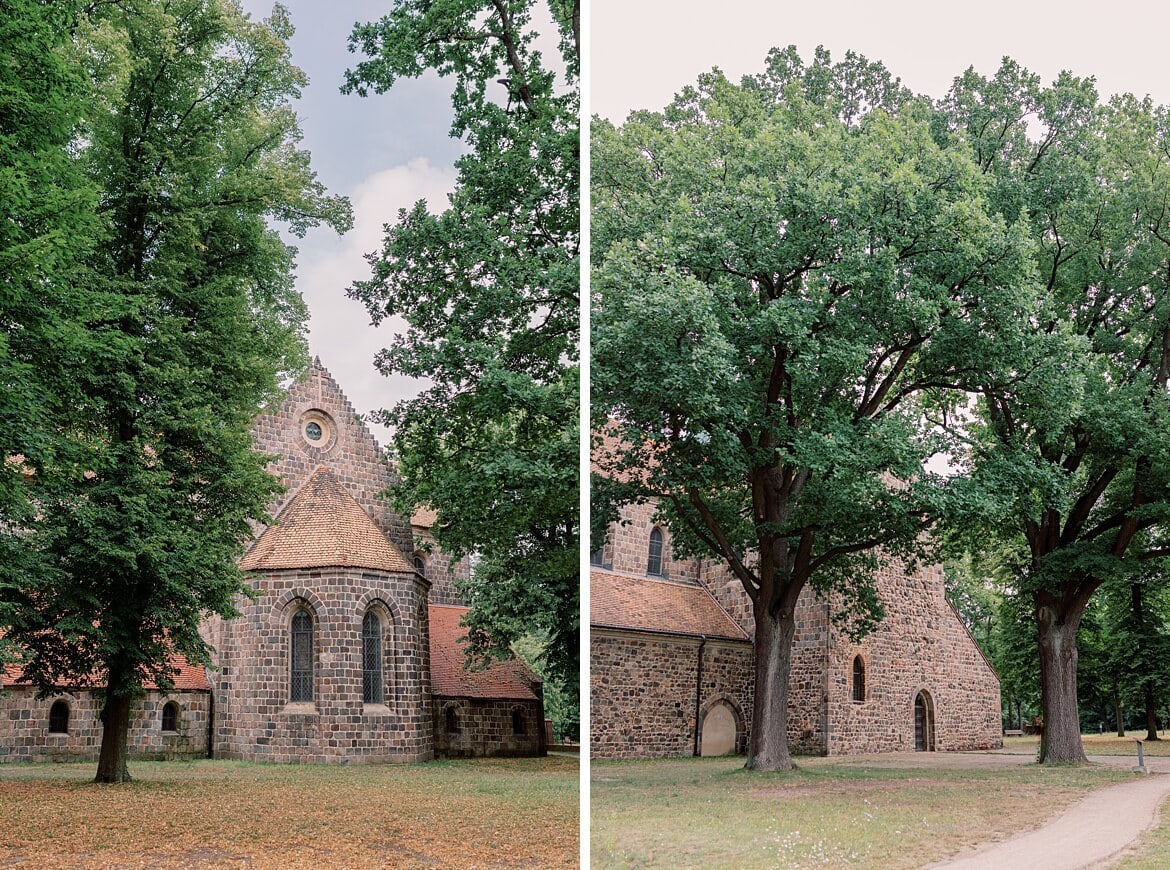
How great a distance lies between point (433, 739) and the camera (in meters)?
16.3

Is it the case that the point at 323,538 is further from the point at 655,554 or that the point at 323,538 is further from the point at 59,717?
the point at 655,554

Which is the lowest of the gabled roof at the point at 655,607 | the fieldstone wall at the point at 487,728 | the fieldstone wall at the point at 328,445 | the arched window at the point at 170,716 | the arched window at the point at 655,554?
the fieldstone wall at the point at 487,728

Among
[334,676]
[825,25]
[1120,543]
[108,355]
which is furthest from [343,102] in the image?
[1120,543]

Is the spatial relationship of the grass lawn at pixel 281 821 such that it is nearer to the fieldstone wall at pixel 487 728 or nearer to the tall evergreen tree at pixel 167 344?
the tall evergreen tree at pixel 167 344

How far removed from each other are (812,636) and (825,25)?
367 inches

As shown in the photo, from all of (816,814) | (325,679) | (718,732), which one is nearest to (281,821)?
(816,814)

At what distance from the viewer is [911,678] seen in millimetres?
17375

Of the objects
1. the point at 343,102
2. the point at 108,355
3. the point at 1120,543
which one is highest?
the point at 343,102

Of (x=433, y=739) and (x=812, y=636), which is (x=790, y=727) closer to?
(x=812, y=636)

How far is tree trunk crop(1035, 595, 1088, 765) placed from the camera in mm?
11586

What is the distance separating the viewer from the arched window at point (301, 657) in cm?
1480

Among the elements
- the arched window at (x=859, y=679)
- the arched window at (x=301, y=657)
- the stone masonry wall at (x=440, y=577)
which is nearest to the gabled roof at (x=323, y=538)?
the arched window at (x=301, y=657)

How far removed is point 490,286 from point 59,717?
9.37m

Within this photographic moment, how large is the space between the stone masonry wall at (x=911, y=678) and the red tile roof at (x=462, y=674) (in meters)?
5.37
